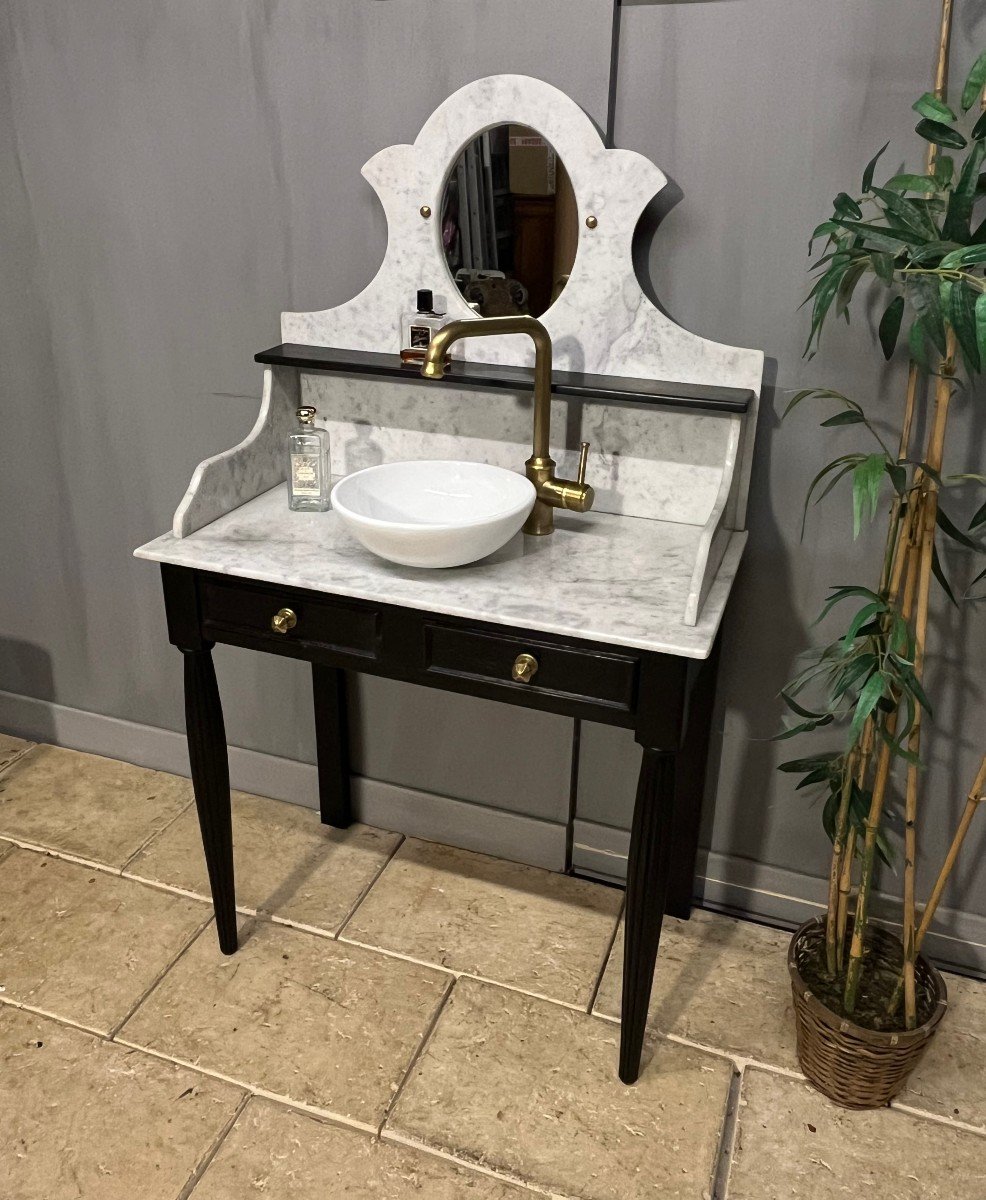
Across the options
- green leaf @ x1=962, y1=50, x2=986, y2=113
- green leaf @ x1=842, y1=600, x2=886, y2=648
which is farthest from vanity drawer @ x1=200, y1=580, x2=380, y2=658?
green leaf @ x1=962, y1=50, x2=986, y2=113

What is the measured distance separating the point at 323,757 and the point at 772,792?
0.90 meters

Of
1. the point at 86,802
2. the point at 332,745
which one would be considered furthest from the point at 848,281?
the point at 86,802

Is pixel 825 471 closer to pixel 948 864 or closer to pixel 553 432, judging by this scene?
pixel 553 432

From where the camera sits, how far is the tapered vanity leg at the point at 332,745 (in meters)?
2.10

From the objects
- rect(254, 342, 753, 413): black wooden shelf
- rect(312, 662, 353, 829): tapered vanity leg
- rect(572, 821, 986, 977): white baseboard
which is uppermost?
rect(254, 342, 753, 413): black wooden shelf

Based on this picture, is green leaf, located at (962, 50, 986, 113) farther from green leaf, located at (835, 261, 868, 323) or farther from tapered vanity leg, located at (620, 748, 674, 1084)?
tapered vanity leg, located at (620, 748, 674, 1084)

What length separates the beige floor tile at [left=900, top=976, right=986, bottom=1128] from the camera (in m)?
1.65

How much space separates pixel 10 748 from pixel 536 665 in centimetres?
167

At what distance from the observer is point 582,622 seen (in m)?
1.38

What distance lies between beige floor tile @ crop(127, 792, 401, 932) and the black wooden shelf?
991 millimetres

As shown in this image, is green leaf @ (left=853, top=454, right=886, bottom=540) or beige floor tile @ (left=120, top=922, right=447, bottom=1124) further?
beige floor tile @ (left=120, top=922, right=447, bottom=1124)

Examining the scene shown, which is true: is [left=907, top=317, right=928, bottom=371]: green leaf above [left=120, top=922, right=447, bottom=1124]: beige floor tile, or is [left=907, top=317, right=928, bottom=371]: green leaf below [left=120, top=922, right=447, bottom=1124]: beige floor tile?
above

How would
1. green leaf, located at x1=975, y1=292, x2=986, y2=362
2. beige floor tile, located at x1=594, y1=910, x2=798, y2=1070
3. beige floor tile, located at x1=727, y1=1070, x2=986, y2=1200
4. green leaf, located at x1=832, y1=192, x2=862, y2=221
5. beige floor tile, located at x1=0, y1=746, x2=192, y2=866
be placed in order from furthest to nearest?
beige floor tile, located at x1=0, y1=746, x2=192, y2=866, beige floor tile, located at x1=594, y1=910, x2=798, y2=1070, beige floor tile, located at x1=727, y1=1070, x2=986, y2=1200, green leaf, located at x1=832, y1=192, x2=862, y2=221, green leaf, located at x1=975, y1=292, x2=986, y2=362

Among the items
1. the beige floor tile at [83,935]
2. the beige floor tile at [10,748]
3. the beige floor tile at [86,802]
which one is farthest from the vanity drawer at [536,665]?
the beige floor tile at [10,748]
